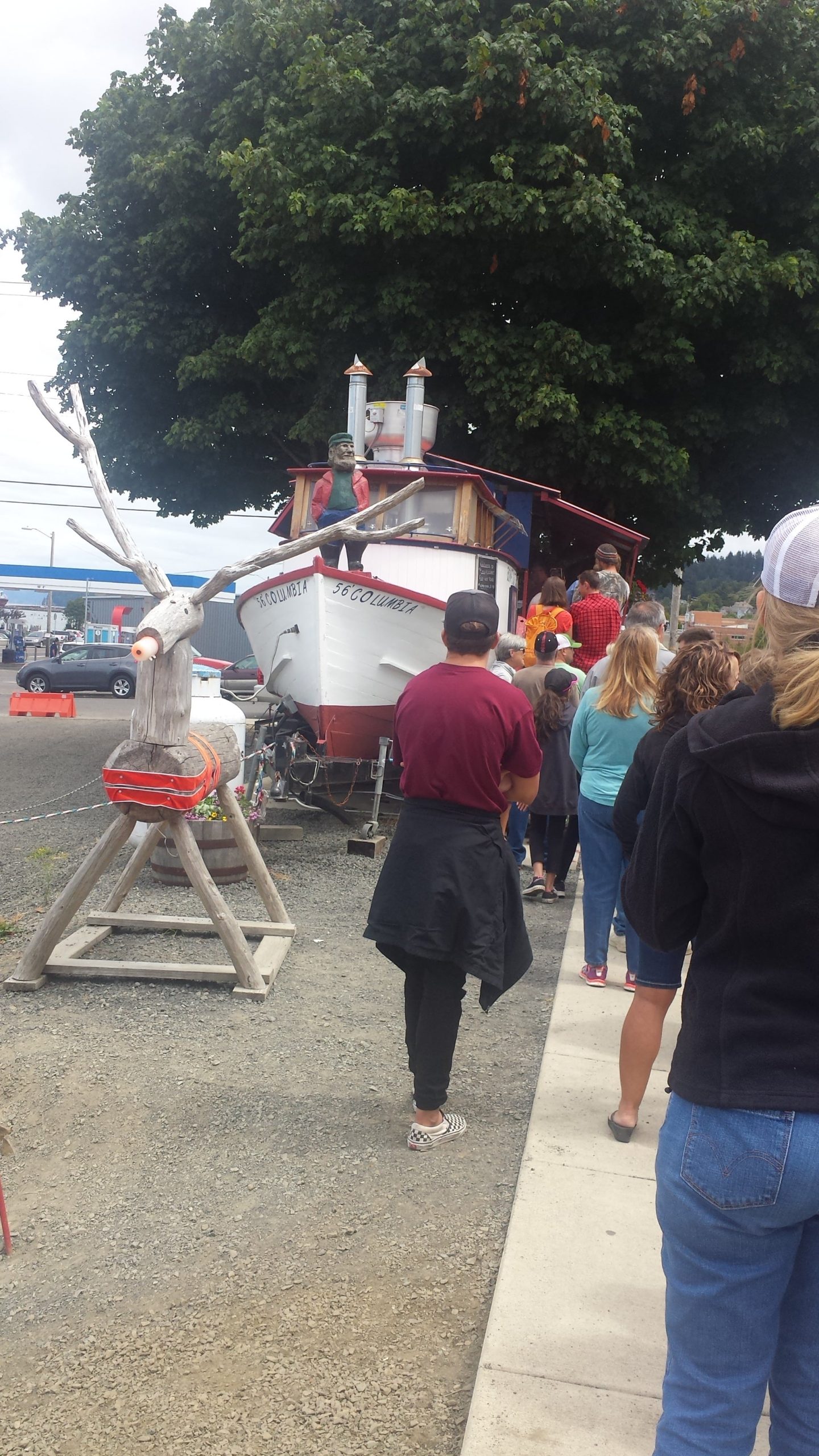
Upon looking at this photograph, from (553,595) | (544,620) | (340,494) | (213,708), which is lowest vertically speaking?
(213,708)

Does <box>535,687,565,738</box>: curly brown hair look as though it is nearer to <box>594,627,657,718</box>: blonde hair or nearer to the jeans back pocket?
<box>594,627,657,718</box>: blonde hair

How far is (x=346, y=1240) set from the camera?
10.8 feet

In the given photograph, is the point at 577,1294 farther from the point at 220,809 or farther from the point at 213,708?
the point at 213,708

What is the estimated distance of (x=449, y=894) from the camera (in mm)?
Answer: 3717

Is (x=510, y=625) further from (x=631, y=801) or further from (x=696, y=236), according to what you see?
(x=631, y=801)

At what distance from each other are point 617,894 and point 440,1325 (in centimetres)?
312

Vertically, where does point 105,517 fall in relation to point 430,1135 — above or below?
above

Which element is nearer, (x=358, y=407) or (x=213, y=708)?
(x=213, y=708)

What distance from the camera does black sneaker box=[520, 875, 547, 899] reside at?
789cm

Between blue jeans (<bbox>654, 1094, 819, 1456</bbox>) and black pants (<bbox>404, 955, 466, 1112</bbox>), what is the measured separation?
2.09m

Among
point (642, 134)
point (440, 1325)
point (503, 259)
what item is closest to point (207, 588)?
point (440, 1325)

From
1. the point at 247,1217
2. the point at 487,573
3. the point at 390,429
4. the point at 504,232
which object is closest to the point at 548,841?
the point at 487,573

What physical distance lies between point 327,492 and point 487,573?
2.21 metres

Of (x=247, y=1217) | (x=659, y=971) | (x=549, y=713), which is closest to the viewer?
(x=247, y=1217)
